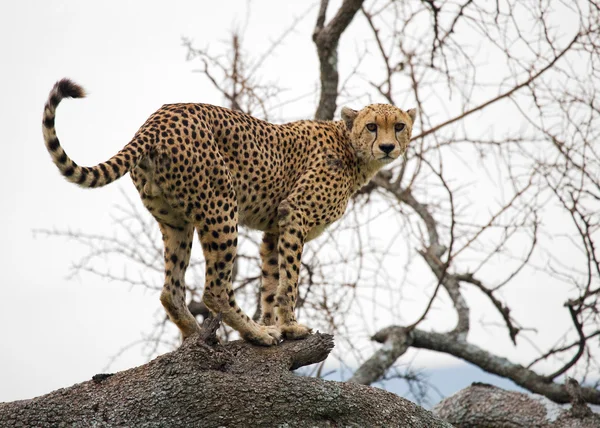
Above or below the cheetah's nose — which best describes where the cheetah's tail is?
below

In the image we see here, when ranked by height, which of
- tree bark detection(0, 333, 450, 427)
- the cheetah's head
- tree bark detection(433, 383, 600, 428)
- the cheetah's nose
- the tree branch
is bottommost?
tree bark detection(0, 333, 450, 427)

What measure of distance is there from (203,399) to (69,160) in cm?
176

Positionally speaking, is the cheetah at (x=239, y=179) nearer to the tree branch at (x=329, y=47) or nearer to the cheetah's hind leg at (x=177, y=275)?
the cheetah's hind leg at (x=177, y=275)

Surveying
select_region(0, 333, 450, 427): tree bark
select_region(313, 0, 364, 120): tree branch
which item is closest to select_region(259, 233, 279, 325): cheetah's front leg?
select_region(0, 333, 450, 427): tree bark

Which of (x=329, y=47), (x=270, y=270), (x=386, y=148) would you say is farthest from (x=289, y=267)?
(x=329, y=47)

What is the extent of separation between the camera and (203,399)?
19.0 feet

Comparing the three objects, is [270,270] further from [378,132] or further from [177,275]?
[378,132]

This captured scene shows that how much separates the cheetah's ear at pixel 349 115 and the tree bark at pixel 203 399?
234cm

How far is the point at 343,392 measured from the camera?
20.6ft

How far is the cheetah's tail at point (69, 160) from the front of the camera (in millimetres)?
5785

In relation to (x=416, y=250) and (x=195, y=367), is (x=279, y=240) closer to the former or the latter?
(x=195, y=367)

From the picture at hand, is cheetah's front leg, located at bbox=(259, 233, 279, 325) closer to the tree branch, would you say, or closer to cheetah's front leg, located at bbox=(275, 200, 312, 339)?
cheetah's front leg, located at bbox=(275, 200, 312, 339)

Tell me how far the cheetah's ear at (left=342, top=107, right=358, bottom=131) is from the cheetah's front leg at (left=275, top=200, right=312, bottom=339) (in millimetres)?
1057

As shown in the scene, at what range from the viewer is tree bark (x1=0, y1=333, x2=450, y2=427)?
Result: 5691 millimetres
